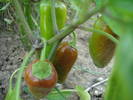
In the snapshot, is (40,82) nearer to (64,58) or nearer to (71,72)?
(64,58)

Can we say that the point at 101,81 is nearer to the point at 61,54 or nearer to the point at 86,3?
the point at 61,54

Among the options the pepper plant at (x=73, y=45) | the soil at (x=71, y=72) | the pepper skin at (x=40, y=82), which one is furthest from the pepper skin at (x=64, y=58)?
the soil at (x=71, y=72)

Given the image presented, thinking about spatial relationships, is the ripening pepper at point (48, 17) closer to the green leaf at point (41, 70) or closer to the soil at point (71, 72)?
the green leaf at point (41, 70)

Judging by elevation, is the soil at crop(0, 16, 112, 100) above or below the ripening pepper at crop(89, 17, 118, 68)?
below

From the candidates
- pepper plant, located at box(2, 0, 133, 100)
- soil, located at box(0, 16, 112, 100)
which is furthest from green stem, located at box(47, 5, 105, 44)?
soil, located at box(0, 16, 112, 100)

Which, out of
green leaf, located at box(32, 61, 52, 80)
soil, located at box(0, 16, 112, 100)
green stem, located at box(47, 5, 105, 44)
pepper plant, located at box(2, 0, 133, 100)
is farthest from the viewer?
soil, located at box(0, 16, 112, 100)

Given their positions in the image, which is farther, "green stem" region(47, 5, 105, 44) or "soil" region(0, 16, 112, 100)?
"soil" region(0, 16, 112, 100)

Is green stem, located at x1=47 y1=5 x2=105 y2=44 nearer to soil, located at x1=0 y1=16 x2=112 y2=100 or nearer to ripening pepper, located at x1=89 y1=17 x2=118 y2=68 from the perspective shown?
ripening pepper, located at x1=89 y1=17 x2=118 y2=68
